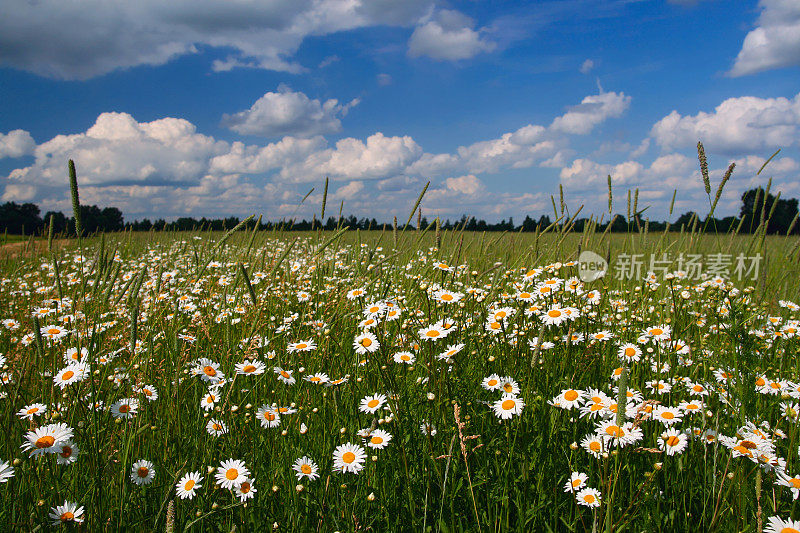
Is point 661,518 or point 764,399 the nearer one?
point 661,518

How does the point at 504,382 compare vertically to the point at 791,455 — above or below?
above

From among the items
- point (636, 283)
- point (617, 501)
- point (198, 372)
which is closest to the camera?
point (617, 501)

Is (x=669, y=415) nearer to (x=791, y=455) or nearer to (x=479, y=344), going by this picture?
(x=791, y=455)

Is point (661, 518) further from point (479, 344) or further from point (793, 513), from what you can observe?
point (479, 344)

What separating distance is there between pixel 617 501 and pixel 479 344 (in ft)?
3.86

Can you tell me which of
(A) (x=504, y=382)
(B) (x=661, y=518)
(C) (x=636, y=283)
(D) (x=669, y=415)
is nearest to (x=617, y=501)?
(B) (x=661, y=518)

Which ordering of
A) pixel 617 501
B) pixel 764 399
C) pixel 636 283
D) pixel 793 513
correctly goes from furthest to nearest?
pixel 636 283
pixel 764 399
pixel 617 501
pixel 793 513

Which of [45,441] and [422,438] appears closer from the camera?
[45,441]

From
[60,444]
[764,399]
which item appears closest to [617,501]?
[764,399]

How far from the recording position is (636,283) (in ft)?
17.3

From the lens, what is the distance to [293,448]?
187 cm

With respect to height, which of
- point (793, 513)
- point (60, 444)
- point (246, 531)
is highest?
point (60, 444)

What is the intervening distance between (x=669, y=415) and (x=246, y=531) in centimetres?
172

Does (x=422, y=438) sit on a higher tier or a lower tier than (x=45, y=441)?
lower
